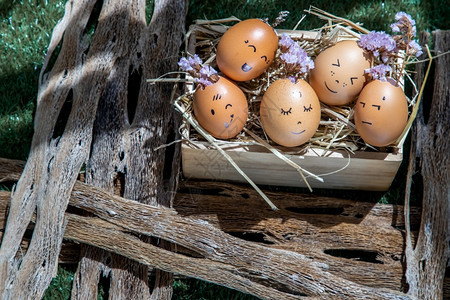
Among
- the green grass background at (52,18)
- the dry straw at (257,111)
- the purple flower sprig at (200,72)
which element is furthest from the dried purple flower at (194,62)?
the green grass background at (52,18)

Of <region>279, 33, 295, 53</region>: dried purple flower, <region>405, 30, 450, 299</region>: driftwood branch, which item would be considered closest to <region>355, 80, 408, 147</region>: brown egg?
<region>279, 33, 295, 53</region>: dried purple flower

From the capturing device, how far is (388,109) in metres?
1.62

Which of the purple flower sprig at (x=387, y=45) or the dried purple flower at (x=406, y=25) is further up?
the dried purple flower at (x=406, y=25)

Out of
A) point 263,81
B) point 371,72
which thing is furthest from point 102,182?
point 371,72

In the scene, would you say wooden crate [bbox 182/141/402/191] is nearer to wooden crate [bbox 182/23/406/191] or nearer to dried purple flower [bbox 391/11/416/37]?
wooden crate [bbox 182/23/406/191]

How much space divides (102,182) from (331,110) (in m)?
0.79

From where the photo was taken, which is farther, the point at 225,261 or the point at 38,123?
the point at 38,123

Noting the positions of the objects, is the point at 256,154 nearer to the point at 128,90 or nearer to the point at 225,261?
the point at 225,261

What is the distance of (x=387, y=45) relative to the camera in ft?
5.54

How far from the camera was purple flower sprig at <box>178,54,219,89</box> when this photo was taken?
1653 mm

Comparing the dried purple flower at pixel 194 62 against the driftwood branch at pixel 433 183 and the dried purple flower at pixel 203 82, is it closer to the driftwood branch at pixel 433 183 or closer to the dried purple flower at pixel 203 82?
the dried purple flower at pixel 203 82

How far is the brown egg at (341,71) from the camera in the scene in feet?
5.48

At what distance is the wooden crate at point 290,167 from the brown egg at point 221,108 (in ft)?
0.19

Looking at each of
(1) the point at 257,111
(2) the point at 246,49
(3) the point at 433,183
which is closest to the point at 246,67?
(2) the point at 246,49
